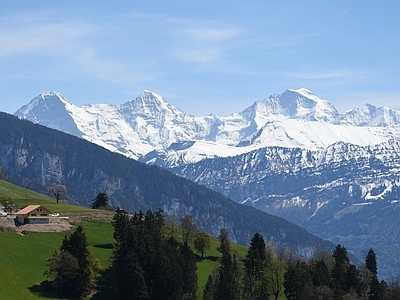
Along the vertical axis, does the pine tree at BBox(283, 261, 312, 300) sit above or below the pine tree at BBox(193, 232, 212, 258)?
below

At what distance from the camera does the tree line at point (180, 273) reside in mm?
129500

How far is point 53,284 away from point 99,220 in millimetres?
59518

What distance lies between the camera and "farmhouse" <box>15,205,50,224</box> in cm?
15975

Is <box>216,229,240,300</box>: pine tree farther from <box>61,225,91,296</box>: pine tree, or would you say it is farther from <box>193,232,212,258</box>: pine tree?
<box>61,225,91,296</box>: pine tree

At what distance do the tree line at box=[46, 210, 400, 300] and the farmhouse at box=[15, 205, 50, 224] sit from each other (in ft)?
53.2

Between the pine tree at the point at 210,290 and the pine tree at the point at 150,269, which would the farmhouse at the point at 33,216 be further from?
the pine tree at the point at 210,290

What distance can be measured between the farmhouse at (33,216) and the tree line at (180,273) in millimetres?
16225

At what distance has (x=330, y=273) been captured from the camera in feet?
543

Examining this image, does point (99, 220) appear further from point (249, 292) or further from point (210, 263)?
point (249, 292)

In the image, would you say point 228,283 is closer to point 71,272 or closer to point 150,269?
point 150,269

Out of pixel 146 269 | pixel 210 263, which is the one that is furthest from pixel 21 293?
pixel 210 263

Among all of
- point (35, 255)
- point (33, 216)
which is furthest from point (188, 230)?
point (35, 255)

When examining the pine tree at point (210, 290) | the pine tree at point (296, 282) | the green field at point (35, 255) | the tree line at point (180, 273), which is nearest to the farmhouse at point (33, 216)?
the green field at point (35, 255)

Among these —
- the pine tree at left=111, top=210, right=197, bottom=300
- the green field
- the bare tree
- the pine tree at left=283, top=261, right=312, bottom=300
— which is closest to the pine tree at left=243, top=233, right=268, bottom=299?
the pine tree at left=283, top=261, right=312, bottom=300
